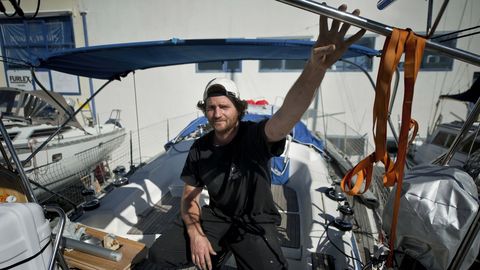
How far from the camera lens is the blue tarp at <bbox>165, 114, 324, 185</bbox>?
366 centimetres

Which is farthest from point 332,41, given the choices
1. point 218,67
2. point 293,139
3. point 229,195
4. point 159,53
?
point 218,67

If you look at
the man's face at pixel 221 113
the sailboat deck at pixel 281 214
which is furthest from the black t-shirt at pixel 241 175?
the sailboat deck at pixel 281 214

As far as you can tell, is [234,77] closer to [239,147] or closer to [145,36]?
[145,36]

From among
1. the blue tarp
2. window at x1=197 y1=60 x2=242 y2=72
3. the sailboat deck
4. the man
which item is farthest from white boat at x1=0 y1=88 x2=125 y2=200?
window at x1=197 y1=60 x2=242 y2=72

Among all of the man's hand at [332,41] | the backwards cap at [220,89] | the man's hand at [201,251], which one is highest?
the man's hand at [332,41]

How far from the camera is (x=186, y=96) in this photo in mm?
8883

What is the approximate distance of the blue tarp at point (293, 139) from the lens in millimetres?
3661

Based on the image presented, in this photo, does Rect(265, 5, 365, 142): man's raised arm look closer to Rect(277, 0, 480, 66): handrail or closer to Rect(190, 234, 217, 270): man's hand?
Rect(277, 0, 480, 66): handrail

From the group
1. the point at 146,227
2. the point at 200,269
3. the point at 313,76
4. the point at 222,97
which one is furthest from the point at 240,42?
the point at 146,227

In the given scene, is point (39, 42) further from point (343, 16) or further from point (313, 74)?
point (343, 16)

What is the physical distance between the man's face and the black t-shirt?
0.12m

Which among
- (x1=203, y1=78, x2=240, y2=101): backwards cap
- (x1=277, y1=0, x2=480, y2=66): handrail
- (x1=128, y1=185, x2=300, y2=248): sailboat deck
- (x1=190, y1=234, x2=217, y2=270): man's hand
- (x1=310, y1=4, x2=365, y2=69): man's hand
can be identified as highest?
(x1=277, y1=0, x2=480, y2=66): handrail

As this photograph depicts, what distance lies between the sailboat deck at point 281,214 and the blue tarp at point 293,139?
21 cm

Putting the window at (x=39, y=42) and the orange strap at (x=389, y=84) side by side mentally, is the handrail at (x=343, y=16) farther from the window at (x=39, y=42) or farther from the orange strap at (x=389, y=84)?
the window at (x=39, y=42)
